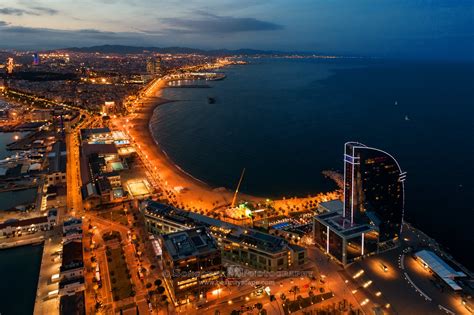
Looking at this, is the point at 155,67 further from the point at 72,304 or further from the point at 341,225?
the point at 72,304

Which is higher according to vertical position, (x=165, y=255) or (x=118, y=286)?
(x=165, y=255)

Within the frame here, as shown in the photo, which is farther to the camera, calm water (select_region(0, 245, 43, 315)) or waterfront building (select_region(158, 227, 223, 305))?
calm water (select_region(0, 245, 43, 315))

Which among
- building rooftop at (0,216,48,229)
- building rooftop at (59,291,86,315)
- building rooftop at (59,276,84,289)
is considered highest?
building rooftop at (0,216,48,229)

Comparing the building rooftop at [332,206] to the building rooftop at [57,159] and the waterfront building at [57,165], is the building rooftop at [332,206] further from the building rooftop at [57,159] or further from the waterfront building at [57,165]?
the building rooftop at [57,159]

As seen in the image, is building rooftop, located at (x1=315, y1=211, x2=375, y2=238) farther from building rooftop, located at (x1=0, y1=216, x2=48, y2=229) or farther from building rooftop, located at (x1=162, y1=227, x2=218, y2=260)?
building rooftop, located at (x1=0, y1=216, x2=48, y2=229)

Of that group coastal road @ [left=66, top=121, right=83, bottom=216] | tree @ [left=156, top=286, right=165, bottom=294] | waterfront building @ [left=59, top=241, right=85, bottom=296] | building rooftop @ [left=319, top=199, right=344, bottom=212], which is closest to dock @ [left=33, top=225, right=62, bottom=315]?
waterfront building @ [left=59, top=241, right=85, bottom=296]

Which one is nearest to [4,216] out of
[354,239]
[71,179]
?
[71,179]

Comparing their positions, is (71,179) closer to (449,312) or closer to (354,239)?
(354,239)
